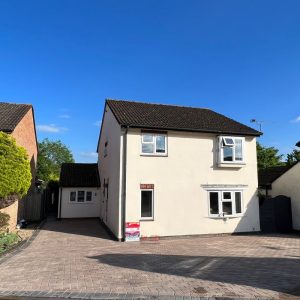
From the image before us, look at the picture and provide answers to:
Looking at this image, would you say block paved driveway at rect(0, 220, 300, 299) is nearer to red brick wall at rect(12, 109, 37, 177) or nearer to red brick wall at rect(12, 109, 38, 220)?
red brick wall at rect(12, 109, 38, 220)

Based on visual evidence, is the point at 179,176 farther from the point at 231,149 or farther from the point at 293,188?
the point at 293,188

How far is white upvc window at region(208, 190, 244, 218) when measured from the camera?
56.9 feet

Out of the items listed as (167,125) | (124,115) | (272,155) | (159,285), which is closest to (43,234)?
(124,115)

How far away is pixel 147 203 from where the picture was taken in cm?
1622

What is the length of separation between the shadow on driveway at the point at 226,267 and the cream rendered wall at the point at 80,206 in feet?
45.7

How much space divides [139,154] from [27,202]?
11297 millimetres

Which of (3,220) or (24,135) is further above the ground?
(24,135)

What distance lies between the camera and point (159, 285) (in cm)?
784

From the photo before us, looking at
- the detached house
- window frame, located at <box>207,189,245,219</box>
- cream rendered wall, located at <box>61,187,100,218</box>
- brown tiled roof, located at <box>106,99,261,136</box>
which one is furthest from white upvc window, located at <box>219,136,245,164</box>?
cream rendered wall, located at <box>61,187,100,218</box>

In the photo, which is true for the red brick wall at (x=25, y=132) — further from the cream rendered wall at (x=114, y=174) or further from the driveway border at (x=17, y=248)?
the driveway border at (x=17, y=248)

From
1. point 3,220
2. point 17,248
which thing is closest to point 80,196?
point 3,220

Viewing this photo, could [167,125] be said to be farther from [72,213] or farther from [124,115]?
[72,213]

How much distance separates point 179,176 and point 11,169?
8.60 metres

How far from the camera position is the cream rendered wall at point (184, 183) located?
16125 millimetres
